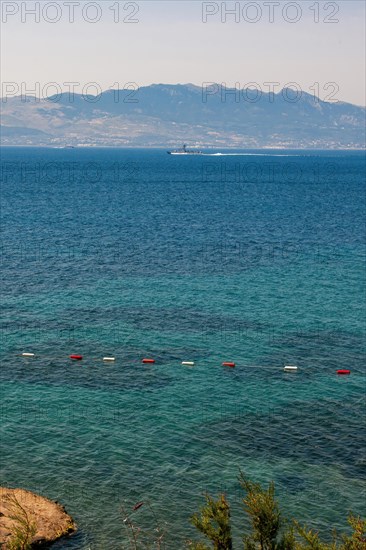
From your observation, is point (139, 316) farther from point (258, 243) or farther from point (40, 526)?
point (258, 243)

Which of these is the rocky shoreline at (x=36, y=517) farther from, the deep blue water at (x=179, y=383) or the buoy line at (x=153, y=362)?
the buoy line at (x=153, y=362)

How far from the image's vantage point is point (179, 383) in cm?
6894

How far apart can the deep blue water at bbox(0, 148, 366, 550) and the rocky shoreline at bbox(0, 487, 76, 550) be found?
112cm

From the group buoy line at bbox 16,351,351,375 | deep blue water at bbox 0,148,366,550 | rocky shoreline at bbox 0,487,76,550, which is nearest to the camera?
rocky shoreline at bbox 0,487,76,550

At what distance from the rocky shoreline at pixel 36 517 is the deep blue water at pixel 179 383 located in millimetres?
1124

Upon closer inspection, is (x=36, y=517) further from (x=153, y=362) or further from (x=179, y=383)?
(x=153, y=362)

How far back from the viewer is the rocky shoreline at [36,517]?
142 ft

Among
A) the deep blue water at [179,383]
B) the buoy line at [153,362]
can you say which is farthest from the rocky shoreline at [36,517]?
the buoy line at [153,362]

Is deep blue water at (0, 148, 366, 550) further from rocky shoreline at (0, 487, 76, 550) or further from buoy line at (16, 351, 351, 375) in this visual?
rocky shoreline at (0, 487, 76, 550)

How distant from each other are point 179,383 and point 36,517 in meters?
25.8

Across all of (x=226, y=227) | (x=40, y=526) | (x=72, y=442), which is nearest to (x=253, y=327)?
(x=72, y=442)

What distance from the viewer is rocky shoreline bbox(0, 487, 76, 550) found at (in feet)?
142

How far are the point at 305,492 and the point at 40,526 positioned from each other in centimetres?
1874

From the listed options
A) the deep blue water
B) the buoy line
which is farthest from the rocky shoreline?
the buoy line
